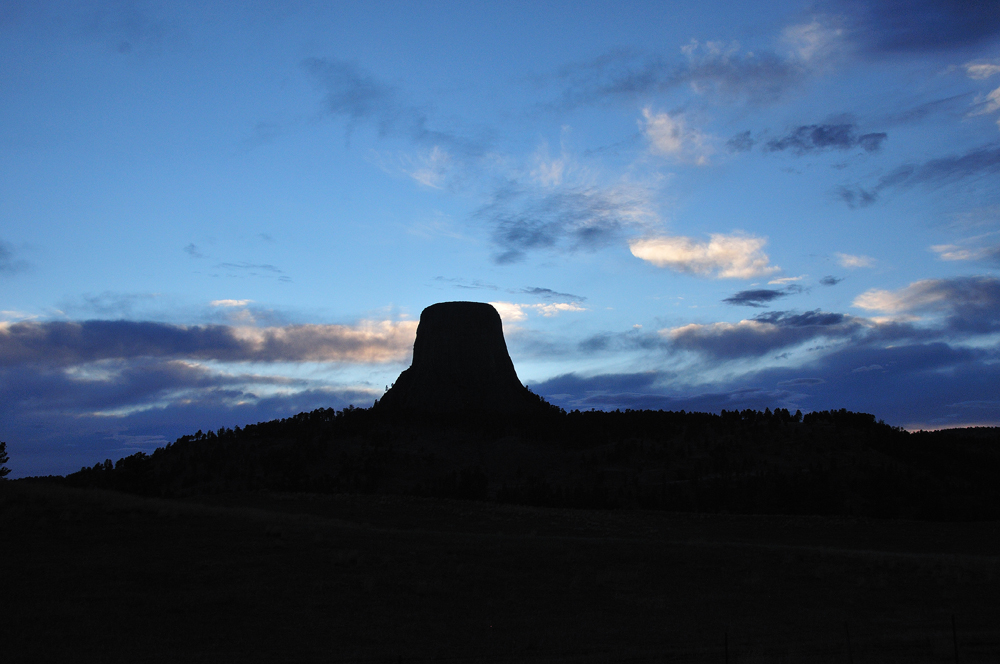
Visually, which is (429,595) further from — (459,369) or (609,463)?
(459,369)

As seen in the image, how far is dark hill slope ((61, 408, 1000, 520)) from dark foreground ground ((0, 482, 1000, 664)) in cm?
2498

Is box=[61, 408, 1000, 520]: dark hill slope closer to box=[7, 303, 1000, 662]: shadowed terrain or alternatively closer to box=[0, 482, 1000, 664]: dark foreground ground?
box=[7, 303, 1000, 662]: shadowed terrain

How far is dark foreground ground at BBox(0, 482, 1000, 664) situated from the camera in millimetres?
14477

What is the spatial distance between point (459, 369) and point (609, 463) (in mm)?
33106

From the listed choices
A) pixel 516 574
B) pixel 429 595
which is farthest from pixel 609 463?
pixel 429 595

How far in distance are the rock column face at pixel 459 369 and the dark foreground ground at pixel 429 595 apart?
6301 cm

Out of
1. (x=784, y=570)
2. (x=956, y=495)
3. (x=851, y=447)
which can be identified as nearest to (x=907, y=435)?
(x=851, y=447)

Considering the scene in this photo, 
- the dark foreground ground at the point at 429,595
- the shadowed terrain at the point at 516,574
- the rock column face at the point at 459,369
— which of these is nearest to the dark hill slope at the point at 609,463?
the shadowed terrain at the point at 516,574

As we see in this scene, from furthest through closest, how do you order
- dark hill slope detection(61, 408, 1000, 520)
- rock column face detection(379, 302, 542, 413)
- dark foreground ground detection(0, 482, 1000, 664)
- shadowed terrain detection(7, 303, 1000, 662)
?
1. rock column face detection(379, 302, 542, 413)
2. dark hill slope detection(61, 408, 1000, 520)
3. shadowed terrain detection(7, 303, 1000, 662)
4. dark foreground ground detection(0, 482, 1000, 664)

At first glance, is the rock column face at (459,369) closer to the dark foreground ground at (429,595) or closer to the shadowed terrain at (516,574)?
the shadowed terrain at (516,574)

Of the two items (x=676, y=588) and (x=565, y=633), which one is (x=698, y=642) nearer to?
(x=565, y=633)

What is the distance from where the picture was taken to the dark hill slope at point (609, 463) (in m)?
50.6

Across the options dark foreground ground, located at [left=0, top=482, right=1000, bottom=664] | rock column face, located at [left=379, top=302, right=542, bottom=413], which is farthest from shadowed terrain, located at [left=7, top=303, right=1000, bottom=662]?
rock column face, located at [left=379, top=302, right=542, bottom=413]

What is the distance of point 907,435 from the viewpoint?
217 feet
